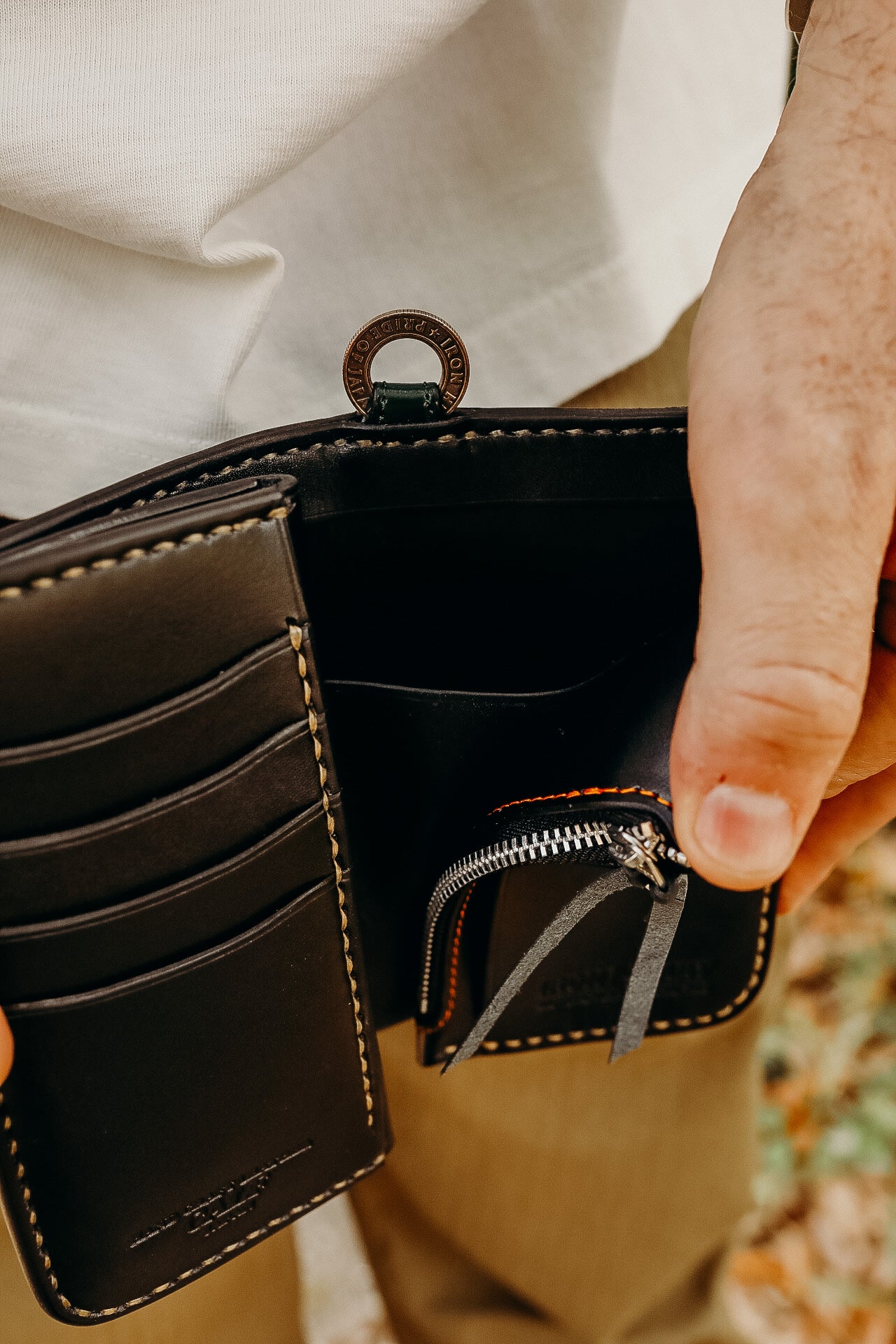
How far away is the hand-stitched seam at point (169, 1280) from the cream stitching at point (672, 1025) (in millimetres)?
183

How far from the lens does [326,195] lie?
70 cm

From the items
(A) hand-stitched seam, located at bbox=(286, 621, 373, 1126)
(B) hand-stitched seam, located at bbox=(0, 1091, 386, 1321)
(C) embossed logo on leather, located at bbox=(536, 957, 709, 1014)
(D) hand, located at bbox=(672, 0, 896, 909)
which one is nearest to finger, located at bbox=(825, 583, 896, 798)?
(D) hand, located at bbox=(672, 0, 896, 909)

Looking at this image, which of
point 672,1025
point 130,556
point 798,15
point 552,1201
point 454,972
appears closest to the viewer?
point 130,556

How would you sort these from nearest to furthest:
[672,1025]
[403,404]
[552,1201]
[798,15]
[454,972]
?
[403,404] → [798,15] → [454,972] → [672,1025] → [552,1201]

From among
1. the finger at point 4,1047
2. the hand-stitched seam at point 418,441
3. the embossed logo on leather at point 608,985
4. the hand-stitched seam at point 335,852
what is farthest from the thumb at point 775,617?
the finger at point 4,1047

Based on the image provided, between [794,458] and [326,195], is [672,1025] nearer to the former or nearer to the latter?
[794,458]

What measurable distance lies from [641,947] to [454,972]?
0.24 m

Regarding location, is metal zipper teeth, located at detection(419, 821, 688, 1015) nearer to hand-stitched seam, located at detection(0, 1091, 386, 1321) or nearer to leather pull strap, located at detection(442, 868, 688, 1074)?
leather pull strap, located at detection(442, 868, 688, 1074)

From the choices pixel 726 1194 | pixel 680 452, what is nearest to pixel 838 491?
pixel 680 452

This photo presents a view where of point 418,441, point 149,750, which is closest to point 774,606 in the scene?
point 418,441

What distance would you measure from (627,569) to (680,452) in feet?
0.32

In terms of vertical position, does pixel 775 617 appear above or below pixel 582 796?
above

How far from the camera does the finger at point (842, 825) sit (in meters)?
0.91

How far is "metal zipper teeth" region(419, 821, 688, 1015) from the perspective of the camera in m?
0.60
